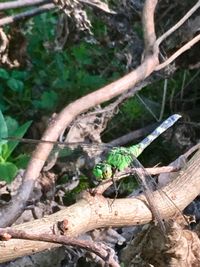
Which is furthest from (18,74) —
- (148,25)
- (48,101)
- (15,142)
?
(148,25)

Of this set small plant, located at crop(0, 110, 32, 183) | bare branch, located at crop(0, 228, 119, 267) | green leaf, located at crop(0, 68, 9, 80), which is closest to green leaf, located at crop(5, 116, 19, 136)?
small plant, located at crop(0, 110, 32, 183)

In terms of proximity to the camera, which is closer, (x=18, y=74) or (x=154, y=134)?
(x=154, y=134)

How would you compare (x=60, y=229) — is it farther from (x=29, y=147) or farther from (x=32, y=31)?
(x=32, y=31)

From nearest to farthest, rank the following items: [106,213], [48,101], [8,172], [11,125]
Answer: [106,213] → [8,172] → [11,125] → [48,101]

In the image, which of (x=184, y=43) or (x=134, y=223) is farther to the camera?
(x=184, y=43)

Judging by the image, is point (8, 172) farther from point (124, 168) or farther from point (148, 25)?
point (148, 25)

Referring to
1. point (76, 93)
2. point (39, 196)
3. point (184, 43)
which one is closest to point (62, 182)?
point (39, 196)
